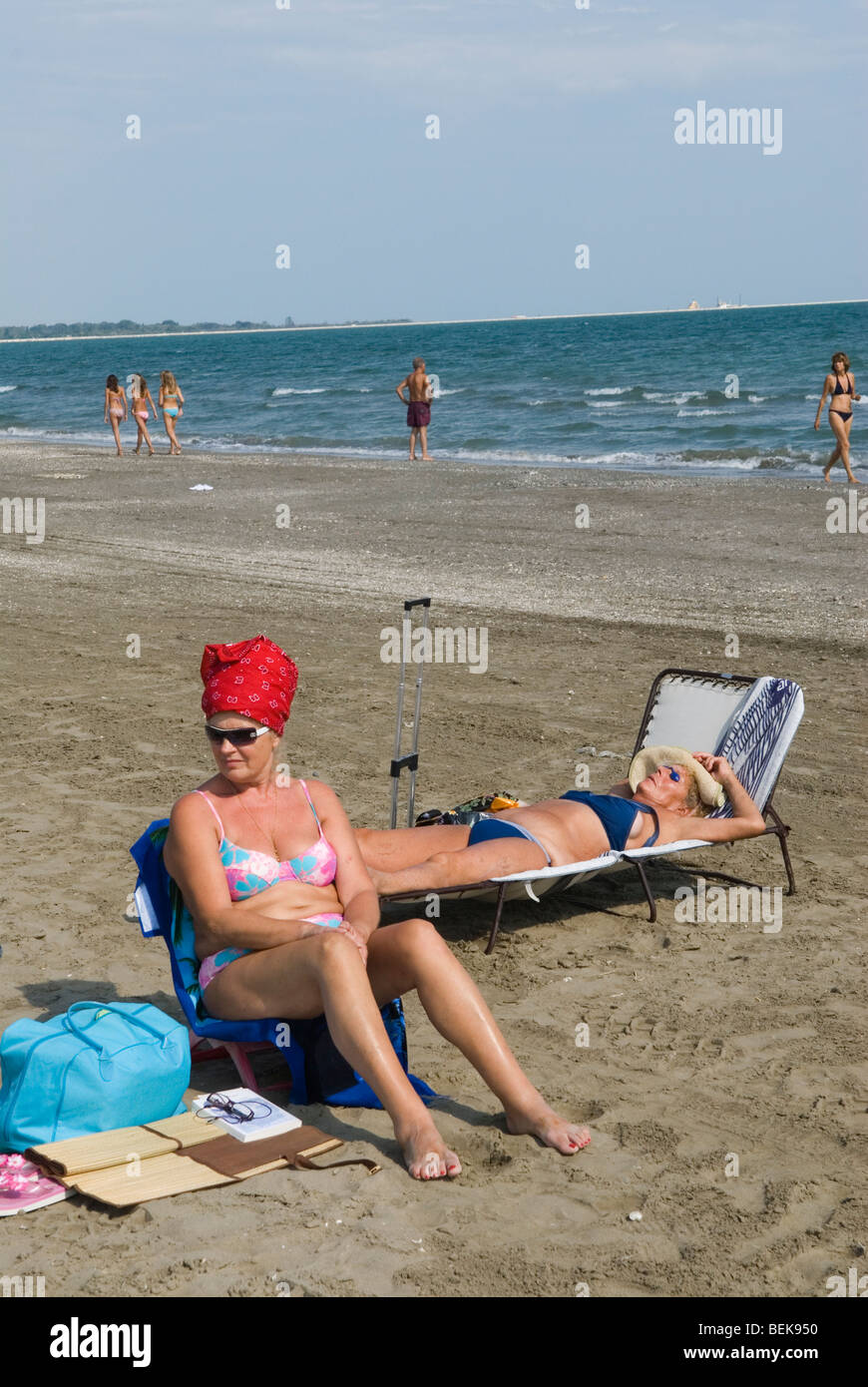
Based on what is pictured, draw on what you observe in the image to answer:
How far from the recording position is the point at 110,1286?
3100 millimetres

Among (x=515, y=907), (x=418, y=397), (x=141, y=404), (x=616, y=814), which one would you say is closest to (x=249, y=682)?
(x=616, y=814)

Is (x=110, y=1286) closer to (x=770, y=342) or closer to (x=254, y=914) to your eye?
(x=254, y=914)

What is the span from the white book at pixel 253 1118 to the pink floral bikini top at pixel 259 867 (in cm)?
54

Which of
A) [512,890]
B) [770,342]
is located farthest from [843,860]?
[770,342]

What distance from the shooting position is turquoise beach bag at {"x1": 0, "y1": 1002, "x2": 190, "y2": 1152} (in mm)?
3650

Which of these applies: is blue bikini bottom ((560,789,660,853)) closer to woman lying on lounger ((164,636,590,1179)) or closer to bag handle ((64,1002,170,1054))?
woman lying on lounger ((164,636,590,1179))

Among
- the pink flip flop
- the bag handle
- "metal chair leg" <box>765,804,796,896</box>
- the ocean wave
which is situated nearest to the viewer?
the pink flip flop

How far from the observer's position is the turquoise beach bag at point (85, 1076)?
3.65m

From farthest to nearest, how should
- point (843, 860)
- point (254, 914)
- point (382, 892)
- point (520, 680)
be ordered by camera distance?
point (520, 680), point (843, 860), point (382, 892), point (254, 914)

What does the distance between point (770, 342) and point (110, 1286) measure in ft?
198

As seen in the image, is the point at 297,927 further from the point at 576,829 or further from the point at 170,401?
the point at 170,401

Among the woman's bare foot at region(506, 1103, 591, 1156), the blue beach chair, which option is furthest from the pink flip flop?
the woman's bare foot at region(506, 1103, 591, 1156)

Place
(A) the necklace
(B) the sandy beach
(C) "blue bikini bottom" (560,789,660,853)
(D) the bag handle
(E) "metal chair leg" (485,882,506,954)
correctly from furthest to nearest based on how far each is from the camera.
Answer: (C) "blue bikini bottom" (560,789,660,853) → (E) "metal chair leg" (485,882,506,954) → (A) the necklace → (D) the bag handle → (B) the sandy beach

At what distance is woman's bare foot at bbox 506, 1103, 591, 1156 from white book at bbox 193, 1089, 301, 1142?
0.58 metres
